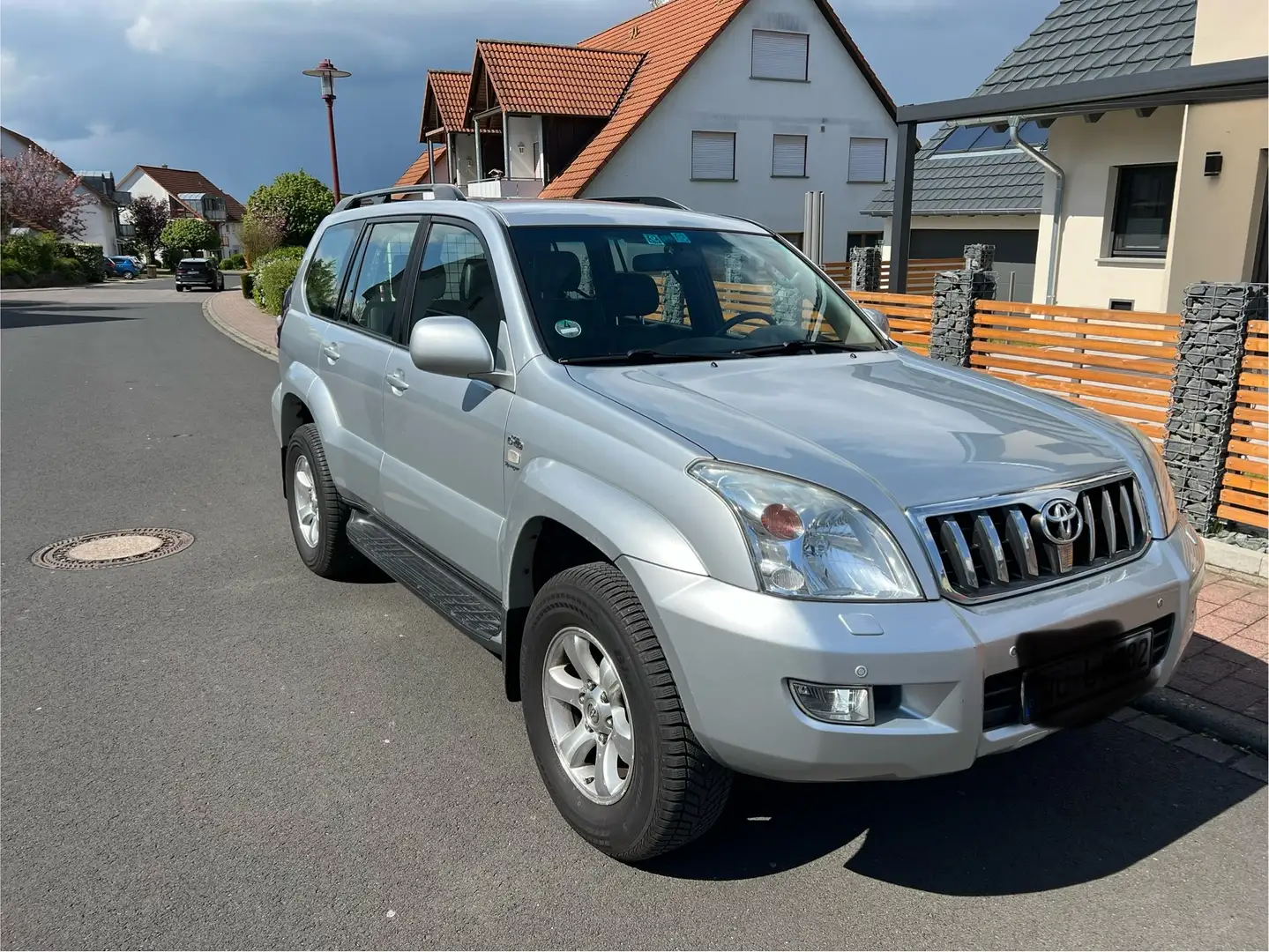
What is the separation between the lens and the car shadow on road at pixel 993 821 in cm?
299

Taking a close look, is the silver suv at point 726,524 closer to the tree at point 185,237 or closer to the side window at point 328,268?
the side window at point 328,268

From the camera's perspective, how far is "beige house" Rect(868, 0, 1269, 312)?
10422 millimetres

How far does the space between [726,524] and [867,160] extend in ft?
106

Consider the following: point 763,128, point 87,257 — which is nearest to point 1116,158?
point 763,128

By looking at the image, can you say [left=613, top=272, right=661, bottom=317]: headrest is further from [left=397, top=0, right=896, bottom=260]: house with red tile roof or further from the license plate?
[left=397, top=0, right=896, bottom=260]: house with red tile roof

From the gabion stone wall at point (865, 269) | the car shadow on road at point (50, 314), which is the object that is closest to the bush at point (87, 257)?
the car shadow on road at point (50, 314)

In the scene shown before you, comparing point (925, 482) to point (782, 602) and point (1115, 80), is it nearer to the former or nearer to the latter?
point (782, 602)

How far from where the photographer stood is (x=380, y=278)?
4660mm

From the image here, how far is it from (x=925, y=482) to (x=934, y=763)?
72 cm

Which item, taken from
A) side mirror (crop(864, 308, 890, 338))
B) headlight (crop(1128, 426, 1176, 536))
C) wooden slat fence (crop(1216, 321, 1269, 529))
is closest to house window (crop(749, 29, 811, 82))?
wooden slat fence (crop(1216, 321, 1269, 529))

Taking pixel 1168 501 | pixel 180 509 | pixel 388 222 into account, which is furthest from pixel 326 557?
pixel 1168 501

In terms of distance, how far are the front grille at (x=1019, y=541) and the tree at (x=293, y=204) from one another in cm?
4739

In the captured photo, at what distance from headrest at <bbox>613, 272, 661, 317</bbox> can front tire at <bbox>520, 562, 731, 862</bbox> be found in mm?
1186

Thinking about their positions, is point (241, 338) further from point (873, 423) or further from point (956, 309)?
point (873, 423)
